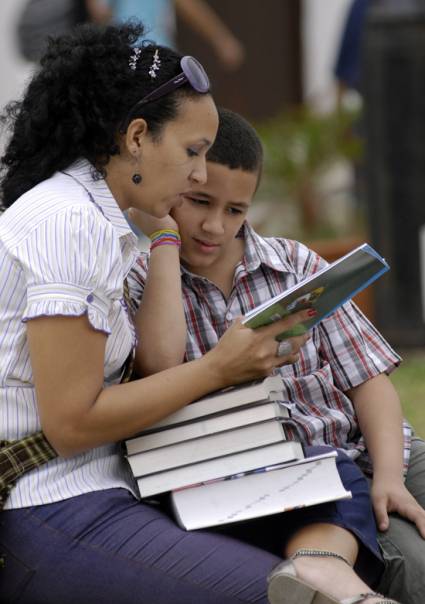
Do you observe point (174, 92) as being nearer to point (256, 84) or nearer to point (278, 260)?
point (278, 260)

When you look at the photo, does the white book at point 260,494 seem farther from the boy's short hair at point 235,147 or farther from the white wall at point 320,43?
the white wall at point 320,43

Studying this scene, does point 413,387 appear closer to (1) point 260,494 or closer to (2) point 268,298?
(2) point 268,298

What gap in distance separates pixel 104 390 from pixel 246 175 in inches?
29.1

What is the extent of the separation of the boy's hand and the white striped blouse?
54cm

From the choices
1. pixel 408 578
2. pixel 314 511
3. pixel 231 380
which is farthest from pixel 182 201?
pixel 408 578

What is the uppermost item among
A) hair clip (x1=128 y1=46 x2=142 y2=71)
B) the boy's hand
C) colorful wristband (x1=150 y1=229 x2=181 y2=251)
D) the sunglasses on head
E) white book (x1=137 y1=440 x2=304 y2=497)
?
hair clip (x1=128 y1=46 x2=142 y2=71)

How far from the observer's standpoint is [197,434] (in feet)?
7.73

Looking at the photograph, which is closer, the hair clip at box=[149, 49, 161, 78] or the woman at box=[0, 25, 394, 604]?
the woman at box=[0, 25, 394, 604]

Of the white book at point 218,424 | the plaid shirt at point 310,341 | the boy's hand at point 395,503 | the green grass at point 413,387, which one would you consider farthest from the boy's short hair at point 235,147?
the green grass at point 413,387

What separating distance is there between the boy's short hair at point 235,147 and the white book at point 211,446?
699 millimetres

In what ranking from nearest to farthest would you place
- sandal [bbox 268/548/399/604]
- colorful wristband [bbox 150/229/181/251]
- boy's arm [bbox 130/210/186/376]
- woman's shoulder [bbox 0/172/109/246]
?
sandal [bbox 268/548/399/604] < woman's shoulder [bbox 0/172/109/246] < boy's arm [bbox 130/210/186/376] < colorful wristband [bbox 150/229/181/251]

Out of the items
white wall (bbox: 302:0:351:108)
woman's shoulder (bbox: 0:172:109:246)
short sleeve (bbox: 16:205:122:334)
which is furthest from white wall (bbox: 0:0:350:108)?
short sleeve (bbox: 16:205:122:334)

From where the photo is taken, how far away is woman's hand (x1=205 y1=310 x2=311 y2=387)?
2.33 meters

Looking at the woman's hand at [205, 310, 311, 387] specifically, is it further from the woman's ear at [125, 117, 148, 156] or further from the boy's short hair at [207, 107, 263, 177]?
the boy's short hair at [207, 107, 263, 177]
